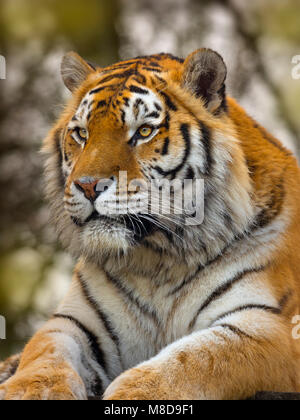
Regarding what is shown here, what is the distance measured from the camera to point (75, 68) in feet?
8.73

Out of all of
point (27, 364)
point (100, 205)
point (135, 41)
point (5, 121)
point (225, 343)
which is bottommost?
point (27, 364)

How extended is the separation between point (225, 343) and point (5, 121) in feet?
12.8

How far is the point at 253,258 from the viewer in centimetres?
→ 221

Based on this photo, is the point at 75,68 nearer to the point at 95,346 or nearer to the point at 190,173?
the point at 190,173

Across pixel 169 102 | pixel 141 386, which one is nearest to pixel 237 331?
pixel 141 386

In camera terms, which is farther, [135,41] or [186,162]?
[135,41]

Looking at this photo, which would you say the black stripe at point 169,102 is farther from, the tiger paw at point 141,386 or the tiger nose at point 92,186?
the tiger paw at point 141,386

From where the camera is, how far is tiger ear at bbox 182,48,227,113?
2.28m

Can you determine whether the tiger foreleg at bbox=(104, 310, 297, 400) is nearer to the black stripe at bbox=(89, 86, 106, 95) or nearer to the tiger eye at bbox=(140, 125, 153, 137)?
the tiger eye at bbox=(140, 125, 153, 137)

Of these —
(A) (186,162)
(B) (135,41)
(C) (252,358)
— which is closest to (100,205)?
(A) (186,162)

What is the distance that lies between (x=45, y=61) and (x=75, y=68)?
251 cm

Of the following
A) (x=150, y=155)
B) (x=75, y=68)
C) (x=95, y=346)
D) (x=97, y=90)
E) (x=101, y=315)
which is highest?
(x=75, y=68)
